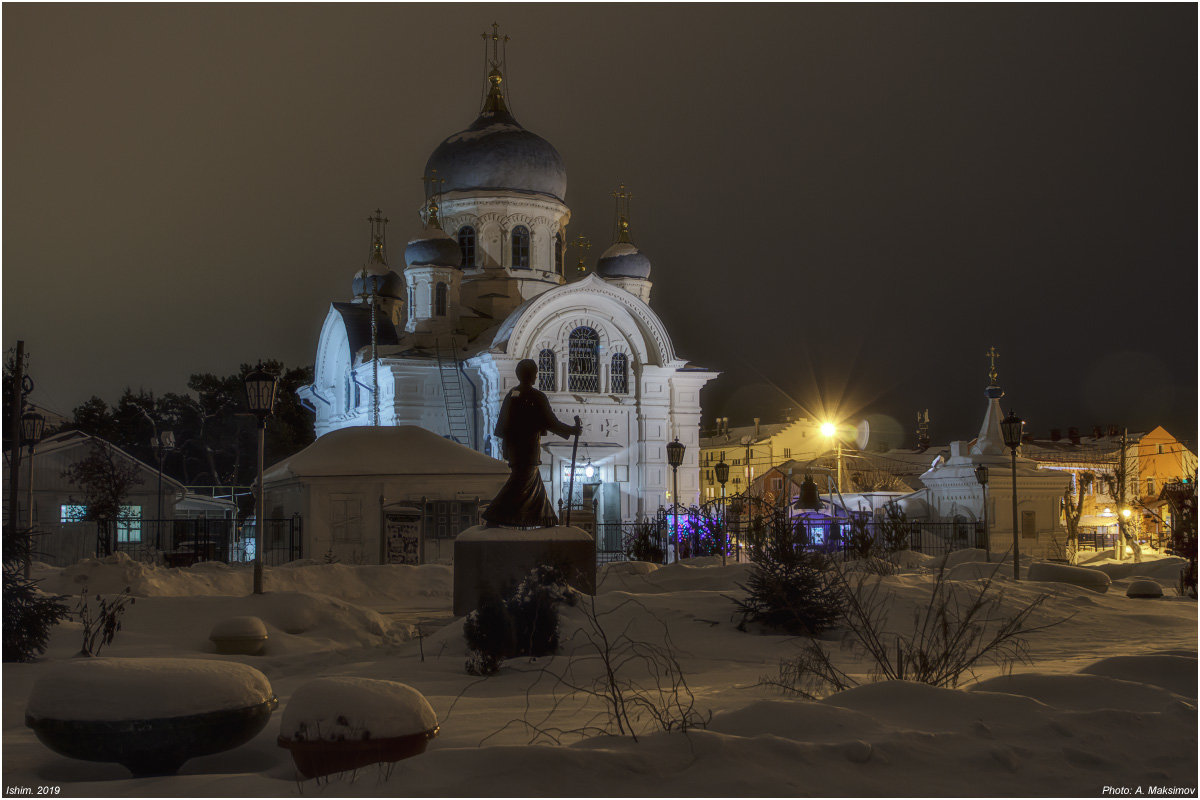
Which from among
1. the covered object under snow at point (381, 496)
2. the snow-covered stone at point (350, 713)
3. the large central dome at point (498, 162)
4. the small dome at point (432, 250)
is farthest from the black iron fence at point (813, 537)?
the large central dome at point (498, 162)

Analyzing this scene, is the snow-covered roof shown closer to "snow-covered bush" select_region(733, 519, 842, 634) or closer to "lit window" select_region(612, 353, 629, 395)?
"lit window" select_region(612, 353, 629, 395)

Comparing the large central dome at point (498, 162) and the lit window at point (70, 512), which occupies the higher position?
the large central dome at point (498, 162)

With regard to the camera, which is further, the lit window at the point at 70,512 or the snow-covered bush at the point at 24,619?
the lit window at the point at 70,512

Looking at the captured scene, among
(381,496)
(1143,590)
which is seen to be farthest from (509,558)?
(381,496)

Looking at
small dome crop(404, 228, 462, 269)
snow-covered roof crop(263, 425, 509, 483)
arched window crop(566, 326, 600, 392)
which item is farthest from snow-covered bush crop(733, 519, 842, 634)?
small dome crop(404, 228, 462, 269)

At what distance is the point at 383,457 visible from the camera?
75.3ft

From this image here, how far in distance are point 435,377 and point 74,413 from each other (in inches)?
1153

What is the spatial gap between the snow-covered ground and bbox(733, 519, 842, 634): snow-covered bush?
274 millimetres

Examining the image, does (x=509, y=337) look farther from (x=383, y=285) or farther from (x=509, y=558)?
(x=509, y=558)

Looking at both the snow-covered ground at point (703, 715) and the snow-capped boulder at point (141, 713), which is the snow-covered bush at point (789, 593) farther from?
the snow-capped boulder at point (141, 713)

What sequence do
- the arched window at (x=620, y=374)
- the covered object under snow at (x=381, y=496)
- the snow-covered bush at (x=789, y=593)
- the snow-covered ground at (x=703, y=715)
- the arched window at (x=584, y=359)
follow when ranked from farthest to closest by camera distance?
the arched window at (x=620, y=374) < the arched window at (x=584, y=359) < the covered object under snow at (x=381, y=496) < the snow-covered bush at (x=789, y=593) < the snow-covered ground at (x=703, y=715)

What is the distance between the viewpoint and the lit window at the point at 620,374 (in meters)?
33.8

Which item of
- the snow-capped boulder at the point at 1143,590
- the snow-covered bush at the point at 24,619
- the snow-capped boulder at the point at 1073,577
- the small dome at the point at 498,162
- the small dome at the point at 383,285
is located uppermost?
the small dome at the point at 498,162

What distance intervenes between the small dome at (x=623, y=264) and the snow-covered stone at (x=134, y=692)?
33.8m
